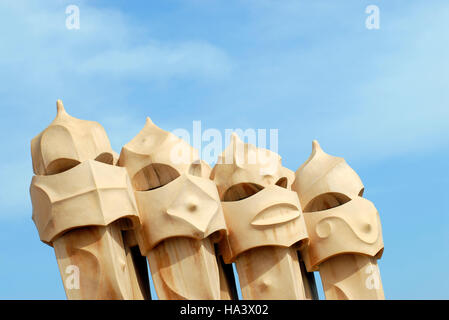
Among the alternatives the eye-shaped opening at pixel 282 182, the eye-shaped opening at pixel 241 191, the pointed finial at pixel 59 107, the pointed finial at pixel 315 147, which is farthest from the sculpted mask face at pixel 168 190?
the pointed finial at pixel 315 147

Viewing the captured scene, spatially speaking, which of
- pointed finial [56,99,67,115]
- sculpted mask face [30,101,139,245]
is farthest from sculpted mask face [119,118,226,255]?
pointed finial [56,99,67,115]

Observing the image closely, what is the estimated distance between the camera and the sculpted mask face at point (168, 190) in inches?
511

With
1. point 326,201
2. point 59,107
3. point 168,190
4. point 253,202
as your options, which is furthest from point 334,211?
point 59,107

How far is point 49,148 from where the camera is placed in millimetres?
12680

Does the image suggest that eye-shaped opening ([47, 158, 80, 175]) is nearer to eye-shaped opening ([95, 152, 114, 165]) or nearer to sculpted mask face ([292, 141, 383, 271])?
eye-shaped opening ([95, 152, 114, 165])

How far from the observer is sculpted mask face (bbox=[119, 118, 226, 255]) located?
511 inches

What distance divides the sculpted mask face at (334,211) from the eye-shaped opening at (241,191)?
1618 mm

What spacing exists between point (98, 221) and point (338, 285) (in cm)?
593

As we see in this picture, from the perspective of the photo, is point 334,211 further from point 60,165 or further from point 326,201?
point 60,165

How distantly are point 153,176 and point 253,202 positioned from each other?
6.77 feet
